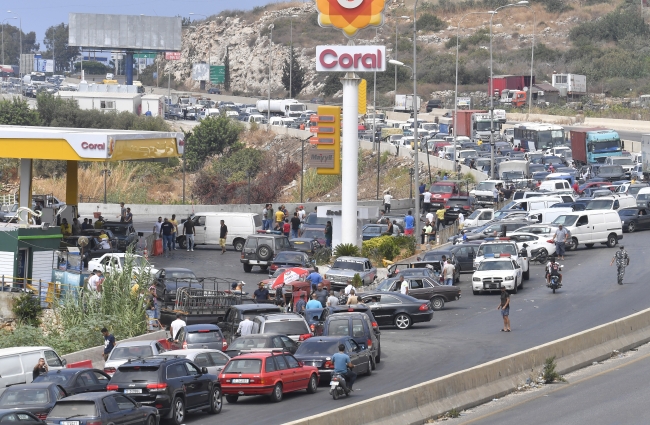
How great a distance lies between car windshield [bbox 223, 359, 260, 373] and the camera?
22.3 m

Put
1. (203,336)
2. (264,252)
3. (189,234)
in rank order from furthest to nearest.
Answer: (189,234), (264,252), (203,336)

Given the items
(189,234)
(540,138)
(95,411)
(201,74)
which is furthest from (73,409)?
(201,74)

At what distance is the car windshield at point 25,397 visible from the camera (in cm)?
1948

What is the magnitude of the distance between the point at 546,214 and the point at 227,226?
13.8 m

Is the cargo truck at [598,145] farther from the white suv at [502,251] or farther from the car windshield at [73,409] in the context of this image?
the car windshield at [73,409]

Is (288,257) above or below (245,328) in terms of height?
above

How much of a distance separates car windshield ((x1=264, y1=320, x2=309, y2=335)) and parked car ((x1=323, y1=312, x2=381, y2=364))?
3.10 ft

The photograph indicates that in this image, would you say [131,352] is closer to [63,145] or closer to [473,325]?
[473,325]

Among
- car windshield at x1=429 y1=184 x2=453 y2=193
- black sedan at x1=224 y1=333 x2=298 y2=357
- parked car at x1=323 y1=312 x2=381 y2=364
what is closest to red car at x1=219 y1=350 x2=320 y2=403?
black sedan at x1=224 y1=333 x2=298 y2=357

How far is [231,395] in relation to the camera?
74.4ft

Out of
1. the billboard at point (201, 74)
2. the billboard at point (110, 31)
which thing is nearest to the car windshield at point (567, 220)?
the billboard at point (110, 31)

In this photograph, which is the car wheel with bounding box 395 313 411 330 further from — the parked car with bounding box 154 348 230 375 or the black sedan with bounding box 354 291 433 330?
the parked car with bounding box 154 348 230 375

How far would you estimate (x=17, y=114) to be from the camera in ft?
335

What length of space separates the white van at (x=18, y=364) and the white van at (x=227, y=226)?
81.7 ft
